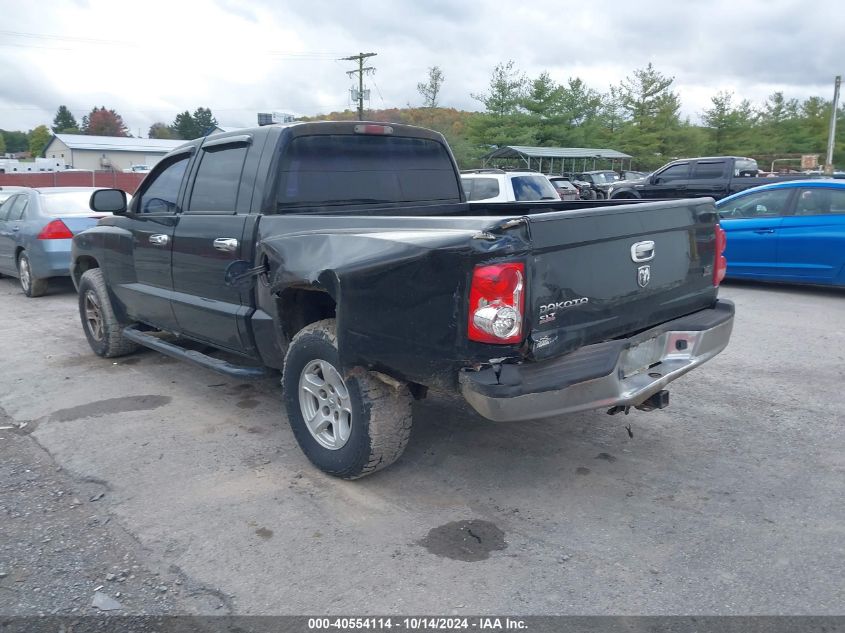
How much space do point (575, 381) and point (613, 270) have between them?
25.3 inches

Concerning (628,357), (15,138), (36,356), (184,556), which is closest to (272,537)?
(184,556)

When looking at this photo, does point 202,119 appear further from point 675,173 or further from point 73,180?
point 675,173

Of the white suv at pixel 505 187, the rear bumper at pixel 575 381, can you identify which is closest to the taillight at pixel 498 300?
→ the rear bumper at pixel 575 381

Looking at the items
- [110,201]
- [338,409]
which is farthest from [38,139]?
[338,409]

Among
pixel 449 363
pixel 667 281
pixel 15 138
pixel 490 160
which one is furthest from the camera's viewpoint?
pixel 15 138

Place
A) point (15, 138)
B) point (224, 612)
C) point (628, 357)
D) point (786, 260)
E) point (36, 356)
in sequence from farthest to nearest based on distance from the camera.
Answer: point (15, 138), point (786, 260), point (36, 356), point (628, 357), point (224, 612)

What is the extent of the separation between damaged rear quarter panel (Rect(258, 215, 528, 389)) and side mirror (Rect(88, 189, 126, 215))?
2.75 metres

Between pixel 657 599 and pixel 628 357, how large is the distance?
118 cm

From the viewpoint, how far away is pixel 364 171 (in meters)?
4.93

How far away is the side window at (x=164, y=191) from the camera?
5469mm

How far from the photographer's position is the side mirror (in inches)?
235

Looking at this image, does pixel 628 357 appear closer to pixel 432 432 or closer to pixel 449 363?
pixel 449 363

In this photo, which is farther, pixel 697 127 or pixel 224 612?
pixel 697 127

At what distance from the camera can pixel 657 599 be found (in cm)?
293
